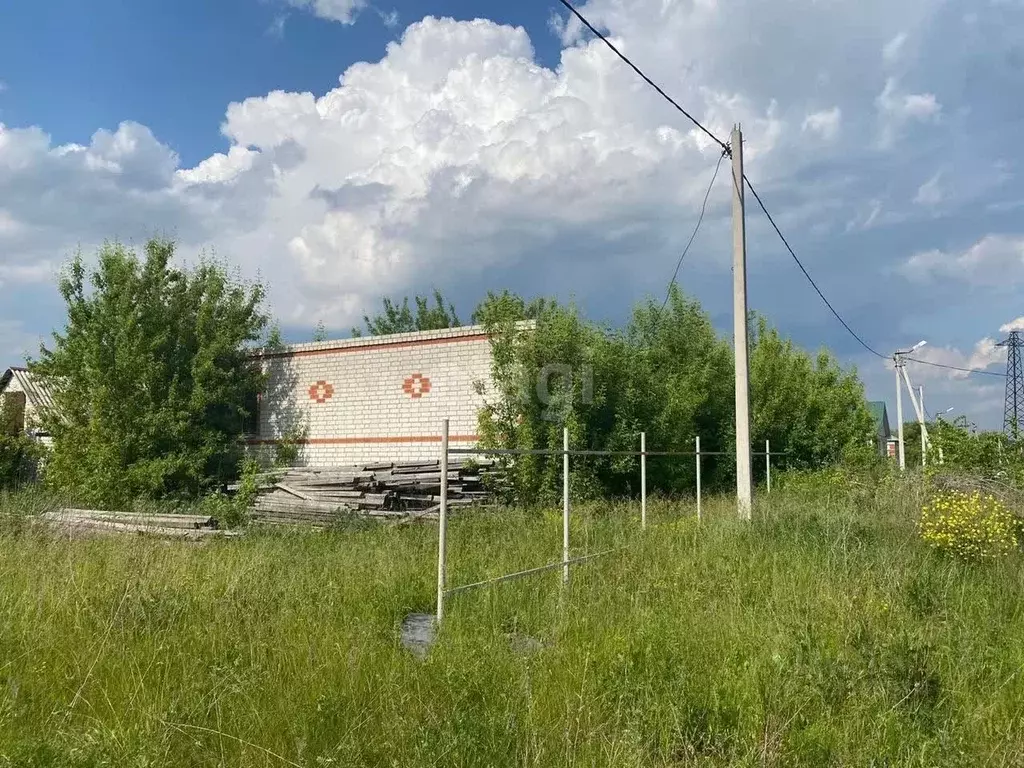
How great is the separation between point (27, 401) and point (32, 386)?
71.9 inches

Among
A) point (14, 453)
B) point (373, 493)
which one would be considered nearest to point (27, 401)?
point (14, 453)

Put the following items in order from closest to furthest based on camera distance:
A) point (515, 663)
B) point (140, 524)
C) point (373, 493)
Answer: point (515, 663)
point (140, 524)
point (373, 493)

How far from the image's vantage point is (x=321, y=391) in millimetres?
16547

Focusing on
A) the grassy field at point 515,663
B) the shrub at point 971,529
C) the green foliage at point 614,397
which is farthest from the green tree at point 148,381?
the shrub at point 971,529

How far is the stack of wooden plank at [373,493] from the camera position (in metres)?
12.2

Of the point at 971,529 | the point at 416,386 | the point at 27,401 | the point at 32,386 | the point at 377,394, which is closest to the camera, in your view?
the point at 971,529

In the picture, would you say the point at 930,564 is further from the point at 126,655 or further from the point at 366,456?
the point at 366,456

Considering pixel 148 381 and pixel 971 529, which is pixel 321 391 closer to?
pixel 148 381

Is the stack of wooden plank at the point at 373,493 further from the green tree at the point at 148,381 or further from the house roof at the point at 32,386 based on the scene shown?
→ the house roof at the point at 32,386

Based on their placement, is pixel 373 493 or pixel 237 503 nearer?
pixel 373 493

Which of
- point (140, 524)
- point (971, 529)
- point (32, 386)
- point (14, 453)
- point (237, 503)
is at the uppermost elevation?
point (32, 386)

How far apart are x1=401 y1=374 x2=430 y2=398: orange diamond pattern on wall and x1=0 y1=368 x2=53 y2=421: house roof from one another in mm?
8220

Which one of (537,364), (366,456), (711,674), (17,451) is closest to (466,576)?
(711,674)

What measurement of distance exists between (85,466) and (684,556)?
44.0ft
